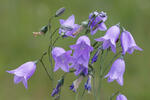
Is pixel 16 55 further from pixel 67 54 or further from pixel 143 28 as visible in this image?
pixel 67 54

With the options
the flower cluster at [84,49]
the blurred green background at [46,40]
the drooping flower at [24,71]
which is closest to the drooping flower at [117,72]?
the flower cluster at [84,49]

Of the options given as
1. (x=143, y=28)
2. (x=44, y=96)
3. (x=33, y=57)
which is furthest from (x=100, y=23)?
(x=143, y=28)

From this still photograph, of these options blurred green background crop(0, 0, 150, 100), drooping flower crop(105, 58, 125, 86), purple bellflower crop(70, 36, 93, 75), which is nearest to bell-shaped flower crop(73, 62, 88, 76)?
purple bellflower crop(70, 36, 93, 75)

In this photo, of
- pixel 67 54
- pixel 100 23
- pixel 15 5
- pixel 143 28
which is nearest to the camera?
pixel 67 54

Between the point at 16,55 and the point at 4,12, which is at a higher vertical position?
the point at 4,12

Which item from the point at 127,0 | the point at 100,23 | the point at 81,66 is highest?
the point at 100,23

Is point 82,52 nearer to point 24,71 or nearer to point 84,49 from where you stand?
point 84,49
